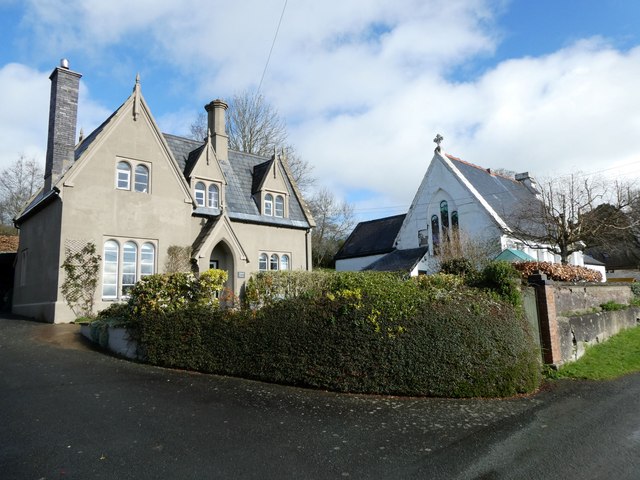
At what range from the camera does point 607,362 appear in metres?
12.7

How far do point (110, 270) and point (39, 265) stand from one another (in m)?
3.45

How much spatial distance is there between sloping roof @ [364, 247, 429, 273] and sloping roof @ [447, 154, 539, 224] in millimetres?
5870

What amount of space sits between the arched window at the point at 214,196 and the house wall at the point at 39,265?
6595mm

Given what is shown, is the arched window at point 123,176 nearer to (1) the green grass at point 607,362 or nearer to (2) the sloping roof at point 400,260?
(1) the green grass at point 607,362

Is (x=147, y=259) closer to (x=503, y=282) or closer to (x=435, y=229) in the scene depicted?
(x=503, y=282)

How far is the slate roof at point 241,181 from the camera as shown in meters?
22.1

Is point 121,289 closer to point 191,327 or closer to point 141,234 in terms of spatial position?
point 141,234

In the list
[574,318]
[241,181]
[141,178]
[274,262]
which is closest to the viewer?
[574,318]

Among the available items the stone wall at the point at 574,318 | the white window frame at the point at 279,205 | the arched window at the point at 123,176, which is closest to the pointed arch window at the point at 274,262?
the white window frame at the point at 279,205

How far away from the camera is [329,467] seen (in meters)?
5.37

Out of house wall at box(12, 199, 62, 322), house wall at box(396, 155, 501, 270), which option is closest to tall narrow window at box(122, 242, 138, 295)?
house wall at box(12, 199, 62, 322)

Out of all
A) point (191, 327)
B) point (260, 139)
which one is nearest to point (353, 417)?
point (191, 327)

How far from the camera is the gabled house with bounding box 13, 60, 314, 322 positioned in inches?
668

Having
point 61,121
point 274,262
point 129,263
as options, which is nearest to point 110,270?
point 129,263
